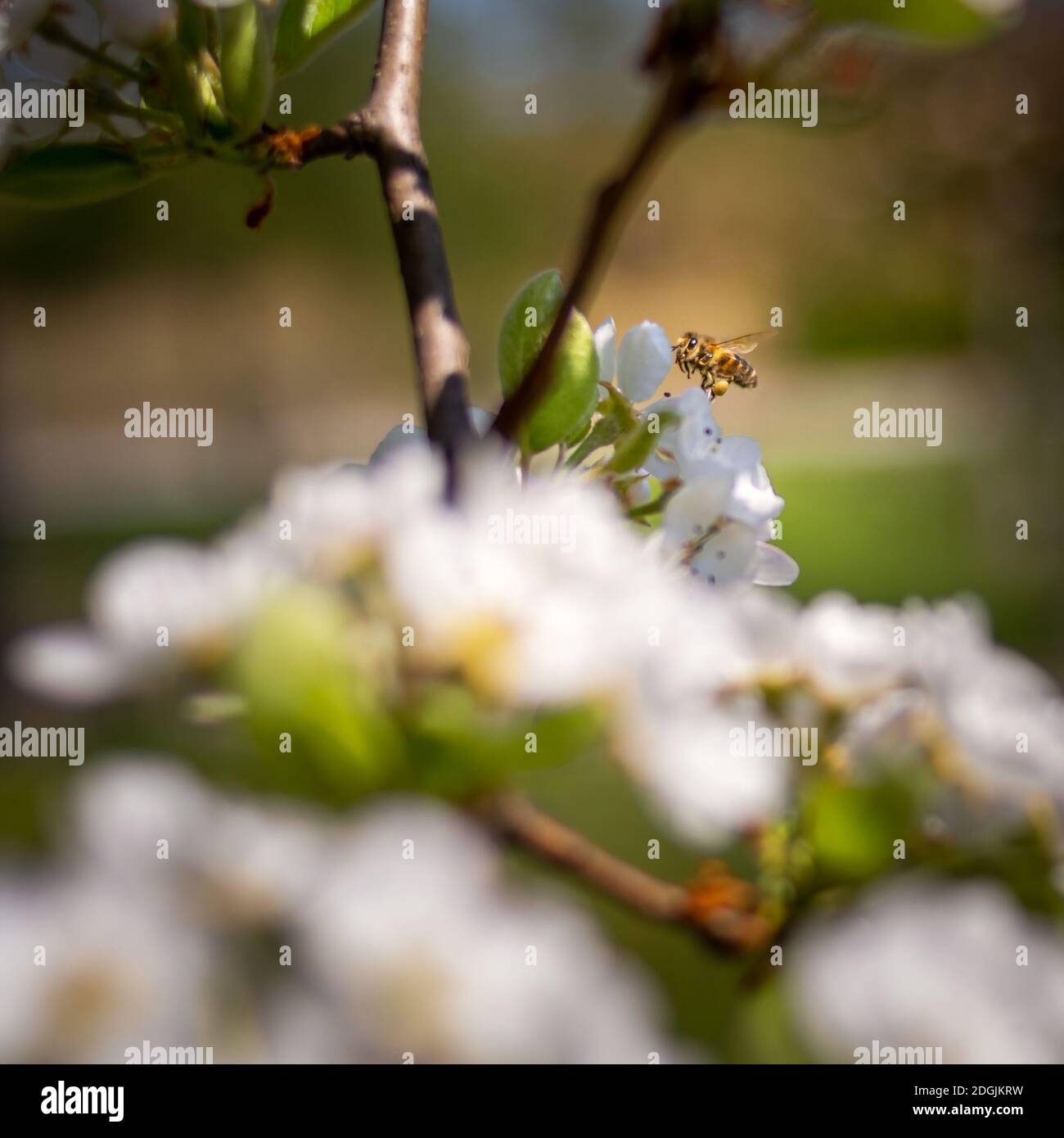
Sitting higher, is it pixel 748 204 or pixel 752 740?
pixel 748 204

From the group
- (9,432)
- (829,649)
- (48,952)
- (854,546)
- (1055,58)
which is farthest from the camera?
(9,432)

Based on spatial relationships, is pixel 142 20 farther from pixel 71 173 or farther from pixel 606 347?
pixel 606 347

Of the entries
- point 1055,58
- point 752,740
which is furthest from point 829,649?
point 1055,58

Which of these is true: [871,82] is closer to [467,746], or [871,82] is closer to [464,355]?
[464,355]

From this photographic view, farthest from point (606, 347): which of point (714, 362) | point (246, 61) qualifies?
point (714, 362)

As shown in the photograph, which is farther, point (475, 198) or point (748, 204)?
point (748, 204)

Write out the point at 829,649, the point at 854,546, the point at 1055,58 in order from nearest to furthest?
the point at 829,649, the point at 1055,58, the point at 854,546

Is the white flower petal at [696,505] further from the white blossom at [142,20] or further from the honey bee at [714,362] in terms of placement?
the honey bee at [714,362]

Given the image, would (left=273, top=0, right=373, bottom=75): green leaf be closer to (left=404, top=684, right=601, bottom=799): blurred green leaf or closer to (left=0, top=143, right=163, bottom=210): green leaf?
(left=0, top=143, right=163, bottom=210): green leaf
